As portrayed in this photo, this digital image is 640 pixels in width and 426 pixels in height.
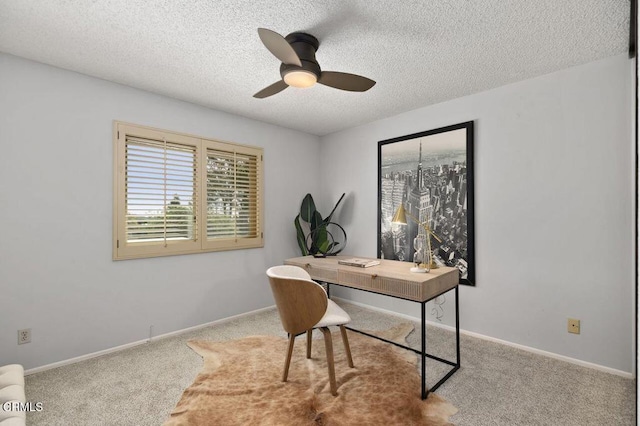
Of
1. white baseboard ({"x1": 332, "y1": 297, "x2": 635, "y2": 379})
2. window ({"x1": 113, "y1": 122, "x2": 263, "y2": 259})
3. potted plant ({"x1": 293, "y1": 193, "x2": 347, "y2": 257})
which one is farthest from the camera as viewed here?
potted plant ({"x1": 293, "y1": 193, "x2": 347, "y2": 257})

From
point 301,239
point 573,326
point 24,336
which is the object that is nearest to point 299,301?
point 301,239

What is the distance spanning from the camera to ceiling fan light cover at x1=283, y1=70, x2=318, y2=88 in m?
2.00

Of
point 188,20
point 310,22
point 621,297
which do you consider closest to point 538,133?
point 621,297

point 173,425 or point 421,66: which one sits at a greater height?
point 421,66

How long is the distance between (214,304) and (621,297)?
3803 millimetres

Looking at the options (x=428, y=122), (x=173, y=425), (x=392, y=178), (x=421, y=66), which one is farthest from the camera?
(x=392, y=178)

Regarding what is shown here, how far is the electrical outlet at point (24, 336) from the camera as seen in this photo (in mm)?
2402

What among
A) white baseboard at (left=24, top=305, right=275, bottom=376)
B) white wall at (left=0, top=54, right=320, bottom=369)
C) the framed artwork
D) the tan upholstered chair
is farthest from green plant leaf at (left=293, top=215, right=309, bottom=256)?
the tan upholstered chair

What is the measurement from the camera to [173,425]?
5.95ft

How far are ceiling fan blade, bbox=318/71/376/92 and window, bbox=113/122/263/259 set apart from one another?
1.91m

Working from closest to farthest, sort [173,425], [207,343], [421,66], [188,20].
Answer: [173,425] → [188,20] → [421,66] → [207,343]

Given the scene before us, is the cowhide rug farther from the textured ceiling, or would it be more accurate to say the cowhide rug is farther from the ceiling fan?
the textured ceiling

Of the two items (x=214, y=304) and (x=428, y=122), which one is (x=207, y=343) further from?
(x=428, y=122)

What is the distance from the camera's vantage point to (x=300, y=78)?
2041 mm
